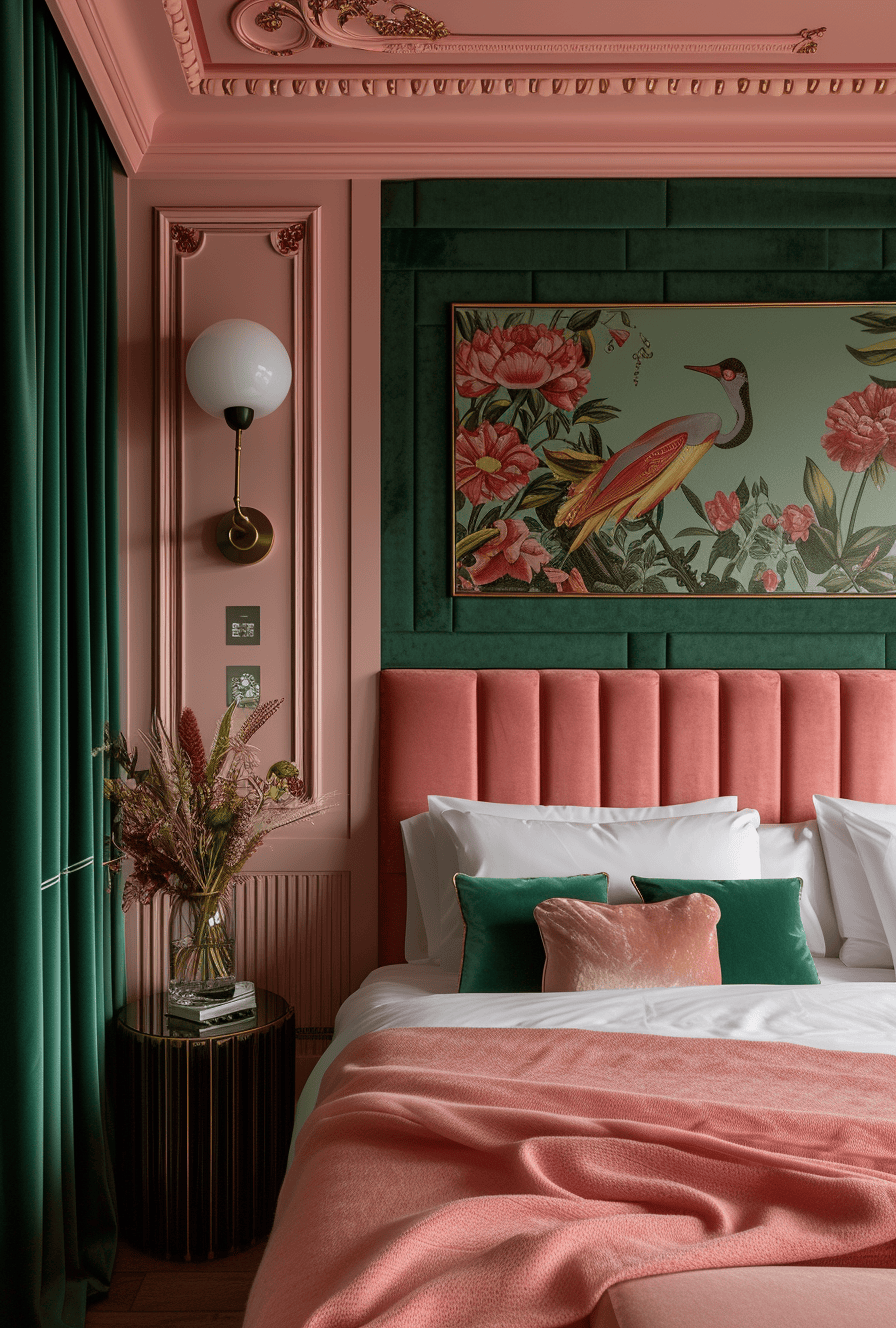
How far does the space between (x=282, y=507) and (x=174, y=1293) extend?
1984mm

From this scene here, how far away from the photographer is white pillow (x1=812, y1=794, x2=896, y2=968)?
238 cm

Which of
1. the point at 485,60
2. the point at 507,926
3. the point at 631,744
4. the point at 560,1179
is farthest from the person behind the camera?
the point at 631,744

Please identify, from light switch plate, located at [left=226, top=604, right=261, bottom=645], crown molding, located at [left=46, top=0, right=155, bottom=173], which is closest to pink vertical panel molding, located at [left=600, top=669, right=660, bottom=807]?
light switch plate, located at [left=226, top=604, right=261, bottom=645]

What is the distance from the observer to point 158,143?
104 inches

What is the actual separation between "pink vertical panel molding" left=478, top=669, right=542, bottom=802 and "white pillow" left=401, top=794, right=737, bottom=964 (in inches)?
1.8

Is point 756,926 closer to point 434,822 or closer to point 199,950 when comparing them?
point 434,822

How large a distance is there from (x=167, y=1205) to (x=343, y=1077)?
85 centimetres

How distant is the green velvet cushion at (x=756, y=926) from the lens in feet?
7.04

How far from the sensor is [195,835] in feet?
7.27

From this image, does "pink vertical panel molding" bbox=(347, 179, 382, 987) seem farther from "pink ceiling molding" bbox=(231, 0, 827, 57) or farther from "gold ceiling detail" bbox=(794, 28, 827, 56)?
"gold ceiling detail" bbox=(794, 28, 827, 56)

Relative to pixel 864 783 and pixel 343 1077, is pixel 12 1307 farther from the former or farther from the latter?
pixel 864 783

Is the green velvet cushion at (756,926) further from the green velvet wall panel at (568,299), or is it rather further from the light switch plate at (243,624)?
the light switch plate at (243,624)

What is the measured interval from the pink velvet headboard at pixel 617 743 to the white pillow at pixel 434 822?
0.17 ft

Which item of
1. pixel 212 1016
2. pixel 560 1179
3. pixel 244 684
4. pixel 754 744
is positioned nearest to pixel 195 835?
pixel 212 1016
